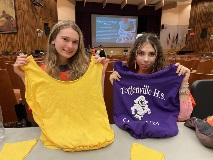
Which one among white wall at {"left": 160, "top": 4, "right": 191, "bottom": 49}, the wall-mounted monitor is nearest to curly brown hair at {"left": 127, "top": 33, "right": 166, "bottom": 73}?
the wall-mounted monitor

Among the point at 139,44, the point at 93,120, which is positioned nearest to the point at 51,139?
the point at 93,120

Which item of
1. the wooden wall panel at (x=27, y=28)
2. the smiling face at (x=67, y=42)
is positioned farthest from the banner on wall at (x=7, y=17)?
the smiling face at (x=67, y=42)

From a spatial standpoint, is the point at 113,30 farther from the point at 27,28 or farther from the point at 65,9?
the point at 27,28

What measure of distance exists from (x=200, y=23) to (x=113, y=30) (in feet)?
18.0

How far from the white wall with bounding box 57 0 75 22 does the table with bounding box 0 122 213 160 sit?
10396 millimetres

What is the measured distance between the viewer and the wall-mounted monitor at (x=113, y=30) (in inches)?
449

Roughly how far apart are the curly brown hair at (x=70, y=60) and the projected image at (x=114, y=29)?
1037 centimetres

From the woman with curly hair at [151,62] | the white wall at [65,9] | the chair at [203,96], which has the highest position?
the white wall at [65,9]

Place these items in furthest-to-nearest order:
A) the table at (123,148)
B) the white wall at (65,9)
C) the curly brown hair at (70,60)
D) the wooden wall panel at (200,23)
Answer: the wooden wall panel at (200,23) → the white wall at (65,9) → the curly brown hair at (70,60) → the table at (123,148)

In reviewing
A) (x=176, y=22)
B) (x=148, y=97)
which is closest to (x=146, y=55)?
(x=148, y=97)

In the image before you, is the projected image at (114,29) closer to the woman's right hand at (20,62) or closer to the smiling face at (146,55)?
the smiling face at (146,55)

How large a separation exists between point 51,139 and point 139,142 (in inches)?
17.4

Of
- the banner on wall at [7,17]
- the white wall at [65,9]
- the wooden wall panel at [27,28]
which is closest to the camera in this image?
the banner on wall at [7,17]

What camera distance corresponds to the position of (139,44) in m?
1.32
